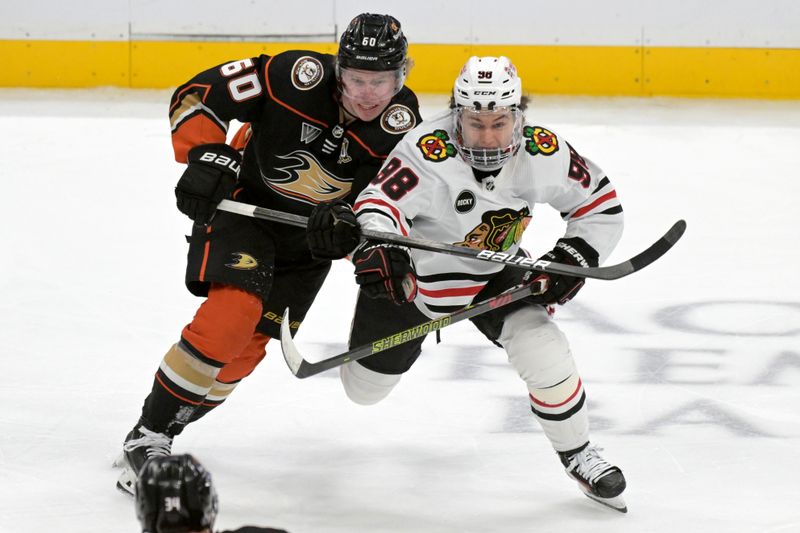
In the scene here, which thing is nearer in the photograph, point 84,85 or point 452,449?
point 452,449

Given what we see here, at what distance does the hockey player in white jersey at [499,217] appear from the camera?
2723 millimetres

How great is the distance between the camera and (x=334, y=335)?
159 inches

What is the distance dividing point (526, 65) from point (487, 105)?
14.6 ft

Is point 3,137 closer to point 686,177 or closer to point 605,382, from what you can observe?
point 686,177

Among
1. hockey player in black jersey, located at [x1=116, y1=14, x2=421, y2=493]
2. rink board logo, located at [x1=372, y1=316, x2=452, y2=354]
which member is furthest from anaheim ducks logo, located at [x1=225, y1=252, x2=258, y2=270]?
rink board logo, located at [x1=372, y1=316, x2=452, y2=354]

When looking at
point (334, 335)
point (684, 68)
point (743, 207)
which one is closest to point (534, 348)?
point (334, 335)

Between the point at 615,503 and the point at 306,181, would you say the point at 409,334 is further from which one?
the point at 615,503

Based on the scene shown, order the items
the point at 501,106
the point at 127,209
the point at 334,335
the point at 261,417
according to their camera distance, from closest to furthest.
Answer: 1. the point at 501,106
2. the point at 261,417
3. the point at 334,335
4. the point at 127,209

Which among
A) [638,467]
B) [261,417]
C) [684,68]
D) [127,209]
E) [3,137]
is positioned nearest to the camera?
[638,467]

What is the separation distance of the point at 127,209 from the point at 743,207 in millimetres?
2509

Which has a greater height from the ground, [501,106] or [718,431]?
[501,106]

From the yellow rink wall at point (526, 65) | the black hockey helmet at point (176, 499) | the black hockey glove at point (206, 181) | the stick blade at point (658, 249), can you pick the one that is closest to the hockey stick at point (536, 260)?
the stick blade at point (658, 249)

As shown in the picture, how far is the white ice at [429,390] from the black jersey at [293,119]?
71 centimetres

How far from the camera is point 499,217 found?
9.42 ft
